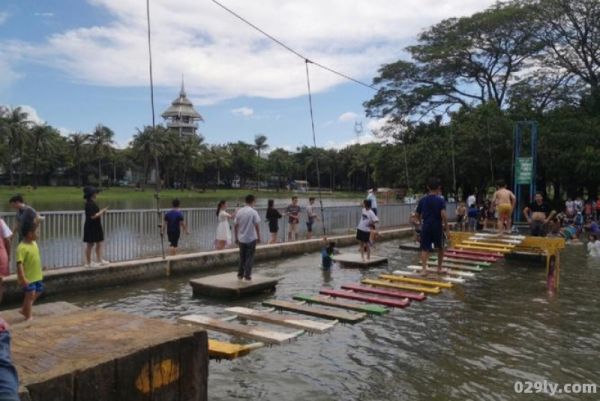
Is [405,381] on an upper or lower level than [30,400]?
lower

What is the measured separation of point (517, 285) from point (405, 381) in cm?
722

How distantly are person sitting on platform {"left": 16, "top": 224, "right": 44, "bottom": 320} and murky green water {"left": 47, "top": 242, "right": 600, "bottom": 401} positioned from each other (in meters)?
2.23

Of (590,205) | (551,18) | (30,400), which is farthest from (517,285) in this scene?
(551,18)

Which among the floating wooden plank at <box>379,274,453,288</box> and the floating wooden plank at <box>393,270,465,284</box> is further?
the floating wooden plank at <box>393,270,465,284</box>

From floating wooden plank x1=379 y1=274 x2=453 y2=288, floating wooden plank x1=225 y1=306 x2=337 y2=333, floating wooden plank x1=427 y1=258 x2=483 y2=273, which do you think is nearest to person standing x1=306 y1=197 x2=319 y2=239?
floating wooden plank x1=427 y1=258 x2=483 y2=273

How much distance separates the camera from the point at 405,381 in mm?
6055

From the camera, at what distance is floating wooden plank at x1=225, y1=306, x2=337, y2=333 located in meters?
7.85

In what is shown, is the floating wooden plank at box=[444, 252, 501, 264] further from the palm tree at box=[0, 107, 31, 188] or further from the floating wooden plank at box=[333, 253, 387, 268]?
the palm tree at box=[0, 107, 31, 188]

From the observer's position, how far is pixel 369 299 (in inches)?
387

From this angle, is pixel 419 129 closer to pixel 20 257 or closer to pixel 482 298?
pixel 482 298

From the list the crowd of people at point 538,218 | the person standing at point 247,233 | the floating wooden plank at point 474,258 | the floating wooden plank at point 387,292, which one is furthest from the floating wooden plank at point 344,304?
the crowd of people at point 538,218

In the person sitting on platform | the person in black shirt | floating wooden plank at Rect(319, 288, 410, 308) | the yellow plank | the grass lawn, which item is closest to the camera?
the person sitting on platform

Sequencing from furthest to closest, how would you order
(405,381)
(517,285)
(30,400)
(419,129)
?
(419,129), (517,285), (405,381), (30,400)

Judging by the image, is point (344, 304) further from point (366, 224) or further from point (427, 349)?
point (366, 224)
